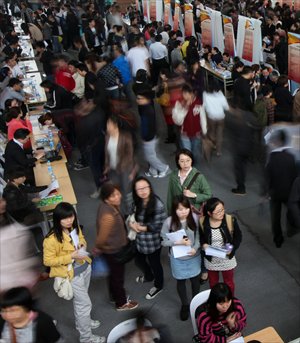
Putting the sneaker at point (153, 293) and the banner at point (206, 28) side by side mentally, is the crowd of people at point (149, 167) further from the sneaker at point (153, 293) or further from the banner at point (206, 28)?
the banner at point (206, 28)

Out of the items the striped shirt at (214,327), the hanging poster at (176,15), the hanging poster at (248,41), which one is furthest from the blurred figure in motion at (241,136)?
the hanging poster at (176,15)

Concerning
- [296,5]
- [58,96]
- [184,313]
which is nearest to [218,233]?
[184,313]

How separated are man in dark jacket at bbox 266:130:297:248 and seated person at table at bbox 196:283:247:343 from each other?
5.73 ft

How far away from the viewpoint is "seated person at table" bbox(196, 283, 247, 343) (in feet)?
9.41

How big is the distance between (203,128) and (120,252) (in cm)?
263

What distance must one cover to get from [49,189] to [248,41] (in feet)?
18.6

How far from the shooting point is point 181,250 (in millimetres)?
3578

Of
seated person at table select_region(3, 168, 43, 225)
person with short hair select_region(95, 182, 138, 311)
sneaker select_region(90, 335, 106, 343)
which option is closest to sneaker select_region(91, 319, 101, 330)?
sneaker select_region(90, 335, 106, 343)

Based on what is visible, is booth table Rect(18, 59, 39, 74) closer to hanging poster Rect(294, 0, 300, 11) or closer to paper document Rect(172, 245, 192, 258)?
paper document Rect(172, 245, 192, 258)

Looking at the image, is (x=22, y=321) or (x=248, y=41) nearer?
(x=22, y=321)

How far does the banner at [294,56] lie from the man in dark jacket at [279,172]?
3.25 meters

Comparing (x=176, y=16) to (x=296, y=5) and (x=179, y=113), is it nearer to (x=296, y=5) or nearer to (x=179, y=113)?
(x=296, y=5)

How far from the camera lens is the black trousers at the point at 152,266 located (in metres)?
3.97

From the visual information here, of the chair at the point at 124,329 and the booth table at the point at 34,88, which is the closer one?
the chair at the point at 124,329
